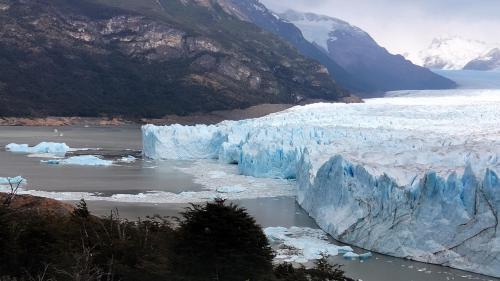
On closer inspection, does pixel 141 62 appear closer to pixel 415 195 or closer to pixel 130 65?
pixel 130 65

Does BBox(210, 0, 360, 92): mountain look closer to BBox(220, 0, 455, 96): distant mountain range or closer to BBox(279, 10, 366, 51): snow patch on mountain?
BBox(220, 0, 455, 96): distant mountain range

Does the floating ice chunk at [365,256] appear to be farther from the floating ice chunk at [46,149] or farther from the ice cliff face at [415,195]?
the floating ice chunk at [46,149]

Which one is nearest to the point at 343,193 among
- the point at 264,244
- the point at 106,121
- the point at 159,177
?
the point at 264,244

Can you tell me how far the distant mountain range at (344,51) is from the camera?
4724 inches

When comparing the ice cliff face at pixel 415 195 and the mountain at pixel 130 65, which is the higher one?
the mountain at pixel 130 65

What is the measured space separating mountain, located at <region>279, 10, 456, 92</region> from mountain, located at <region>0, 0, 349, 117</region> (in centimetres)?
3759

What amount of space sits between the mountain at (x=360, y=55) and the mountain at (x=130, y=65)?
37594mm

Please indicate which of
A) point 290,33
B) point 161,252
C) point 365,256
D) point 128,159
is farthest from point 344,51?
point 161,252

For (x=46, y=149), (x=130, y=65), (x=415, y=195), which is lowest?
(x=415, y=195)

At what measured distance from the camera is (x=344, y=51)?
13950cm

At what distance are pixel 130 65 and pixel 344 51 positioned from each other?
7448 cm

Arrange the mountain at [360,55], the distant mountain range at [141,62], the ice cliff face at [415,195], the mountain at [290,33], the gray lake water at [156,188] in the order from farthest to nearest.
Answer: the mountain at [360,55], the mountain at [290,33], the distant mountain range at [141,62], the ice cliff face at [415,195], the gray lake water at [156,188]

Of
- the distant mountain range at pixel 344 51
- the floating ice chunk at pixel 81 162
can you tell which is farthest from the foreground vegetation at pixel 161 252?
the distant mountain range at pixel 344 51

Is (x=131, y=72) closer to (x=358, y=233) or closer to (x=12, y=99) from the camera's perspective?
(x=12, y=99)
